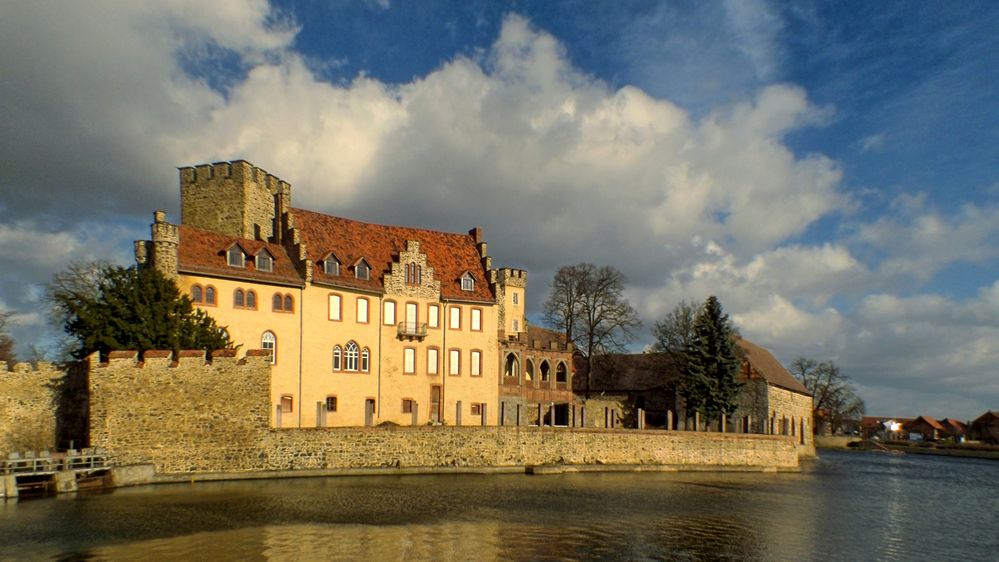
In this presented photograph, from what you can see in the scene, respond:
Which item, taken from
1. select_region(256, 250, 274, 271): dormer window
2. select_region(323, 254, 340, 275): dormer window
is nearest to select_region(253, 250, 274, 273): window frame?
select_region(256, 250, 274, 271): dormer window

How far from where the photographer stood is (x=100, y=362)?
105ft

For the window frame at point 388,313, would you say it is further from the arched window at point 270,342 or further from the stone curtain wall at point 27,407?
the stone curtain wall at point 27,407

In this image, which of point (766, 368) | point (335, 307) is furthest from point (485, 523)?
point (766, 368)

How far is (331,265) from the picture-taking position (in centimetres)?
4516

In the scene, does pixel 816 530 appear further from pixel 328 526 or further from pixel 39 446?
pixel 39 446

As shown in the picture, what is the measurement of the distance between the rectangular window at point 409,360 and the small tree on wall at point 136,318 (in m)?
13.2

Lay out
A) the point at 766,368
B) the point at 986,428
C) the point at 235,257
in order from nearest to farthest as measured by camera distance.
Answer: the point at 235,257, the point at 766,368, the point at 986,428

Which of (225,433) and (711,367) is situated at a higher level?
(711,367)

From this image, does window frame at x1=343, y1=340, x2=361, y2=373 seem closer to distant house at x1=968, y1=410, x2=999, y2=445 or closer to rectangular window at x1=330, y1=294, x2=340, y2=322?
rectangular window at x1=330, y1=294, x2=340, y2=322

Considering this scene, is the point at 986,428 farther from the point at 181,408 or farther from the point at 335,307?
the point at 181,408

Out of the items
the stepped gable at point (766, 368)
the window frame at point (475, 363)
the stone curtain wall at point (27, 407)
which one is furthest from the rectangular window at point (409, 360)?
the stepped gable at point (766, 368)

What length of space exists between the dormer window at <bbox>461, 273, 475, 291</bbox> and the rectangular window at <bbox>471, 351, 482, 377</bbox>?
13.7 feet

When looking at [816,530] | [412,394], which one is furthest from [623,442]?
[816,530]

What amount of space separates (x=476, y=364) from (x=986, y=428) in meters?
122
